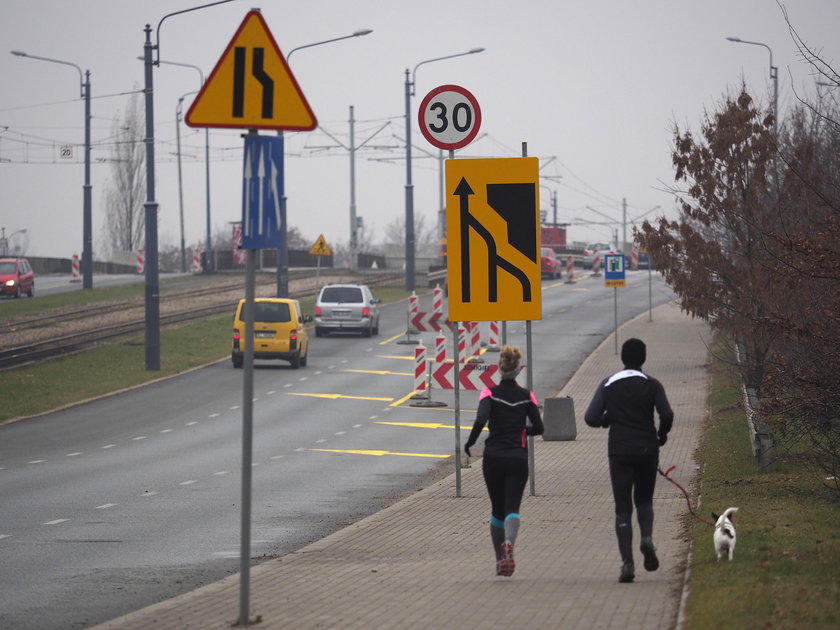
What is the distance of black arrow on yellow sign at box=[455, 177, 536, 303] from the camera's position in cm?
1446

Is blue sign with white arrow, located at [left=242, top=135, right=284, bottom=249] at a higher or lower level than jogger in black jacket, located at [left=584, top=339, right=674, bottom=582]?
higher

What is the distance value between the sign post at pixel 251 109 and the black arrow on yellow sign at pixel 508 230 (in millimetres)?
6426

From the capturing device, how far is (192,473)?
63.6 ft

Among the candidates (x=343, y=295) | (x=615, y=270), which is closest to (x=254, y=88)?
(x=615, y=270)

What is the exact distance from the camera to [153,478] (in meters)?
18.8

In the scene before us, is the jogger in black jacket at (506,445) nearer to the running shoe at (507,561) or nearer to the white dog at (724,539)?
the running shoe at (507,561)

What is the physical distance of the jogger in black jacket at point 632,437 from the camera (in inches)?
377

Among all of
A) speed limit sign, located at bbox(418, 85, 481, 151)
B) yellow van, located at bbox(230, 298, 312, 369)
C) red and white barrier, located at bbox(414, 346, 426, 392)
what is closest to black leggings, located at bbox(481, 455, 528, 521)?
speed limit sign, located at bbox(418, 85, 481, 151)

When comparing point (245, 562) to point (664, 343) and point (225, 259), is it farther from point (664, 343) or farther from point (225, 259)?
point (225, 259)

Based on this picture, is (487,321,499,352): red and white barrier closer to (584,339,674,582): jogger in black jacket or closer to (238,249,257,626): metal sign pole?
(584,339,674,582): jogger in black jacket

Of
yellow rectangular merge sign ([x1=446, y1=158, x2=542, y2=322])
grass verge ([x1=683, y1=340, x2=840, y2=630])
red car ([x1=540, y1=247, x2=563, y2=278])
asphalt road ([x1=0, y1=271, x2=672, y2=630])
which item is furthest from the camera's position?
red car ([x1=540, y1=247, x2=563, y2=278])

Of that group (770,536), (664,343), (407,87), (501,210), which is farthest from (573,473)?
(407,87)

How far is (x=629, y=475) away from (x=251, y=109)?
12.4 feet

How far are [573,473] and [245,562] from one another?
11.0 metres
